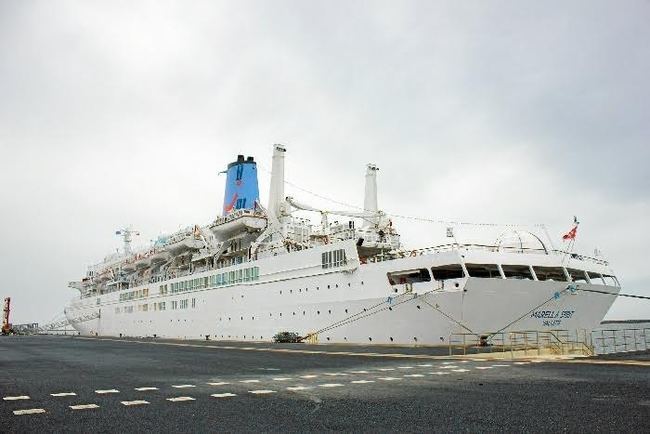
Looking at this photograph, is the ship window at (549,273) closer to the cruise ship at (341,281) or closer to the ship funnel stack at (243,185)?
the cruise ship at (341,281)

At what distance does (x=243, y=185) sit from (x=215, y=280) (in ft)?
33.1

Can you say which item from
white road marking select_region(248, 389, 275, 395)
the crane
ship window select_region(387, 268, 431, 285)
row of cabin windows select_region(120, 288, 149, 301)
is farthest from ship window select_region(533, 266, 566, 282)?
the crane

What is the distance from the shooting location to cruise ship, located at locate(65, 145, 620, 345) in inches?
1040

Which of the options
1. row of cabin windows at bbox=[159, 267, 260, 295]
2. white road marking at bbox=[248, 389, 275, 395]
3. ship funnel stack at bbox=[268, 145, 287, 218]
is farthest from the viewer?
→ ship funnel stack at bbox=[268, 145, 287, 218]

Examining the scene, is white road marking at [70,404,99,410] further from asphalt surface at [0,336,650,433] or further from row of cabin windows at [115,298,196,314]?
row of cabin windows at [115,298,196,314]

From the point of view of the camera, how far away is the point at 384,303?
1150 inches

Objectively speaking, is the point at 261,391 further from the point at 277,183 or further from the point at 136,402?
the point at 277,183

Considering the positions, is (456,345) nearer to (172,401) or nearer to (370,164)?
(172,401)

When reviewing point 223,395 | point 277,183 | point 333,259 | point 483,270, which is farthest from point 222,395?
point 277,183

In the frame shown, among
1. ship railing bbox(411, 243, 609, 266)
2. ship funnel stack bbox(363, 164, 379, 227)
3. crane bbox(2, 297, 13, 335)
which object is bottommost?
crane bbox(2, 297, 13, 335)

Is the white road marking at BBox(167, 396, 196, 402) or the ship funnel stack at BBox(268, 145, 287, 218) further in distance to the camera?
the ship funnel stack at BBox(268, 145, 287, 218)

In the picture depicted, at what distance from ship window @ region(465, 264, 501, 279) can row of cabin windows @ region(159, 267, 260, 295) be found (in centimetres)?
1886

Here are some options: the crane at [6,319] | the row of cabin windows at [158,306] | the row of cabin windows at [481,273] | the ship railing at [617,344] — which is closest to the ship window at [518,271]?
the row of cabin windows at [481,273]

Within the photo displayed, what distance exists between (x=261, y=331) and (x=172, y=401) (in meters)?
31.2
